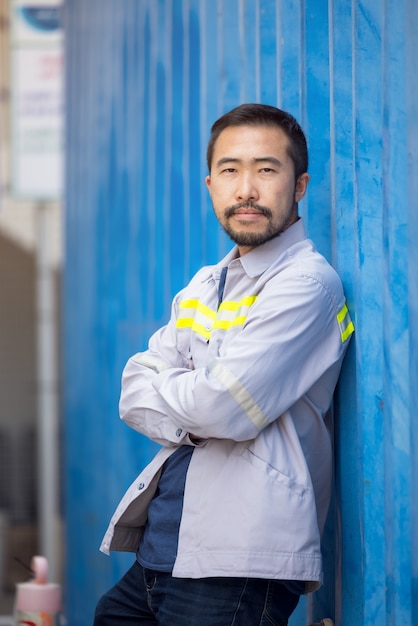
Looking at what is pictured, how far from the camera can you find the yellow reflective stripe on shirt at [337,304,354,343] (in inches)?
101

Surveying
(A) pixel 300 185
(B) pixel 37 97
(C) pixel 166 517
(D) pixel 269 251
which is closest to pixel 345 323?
(D) pixel 269 251

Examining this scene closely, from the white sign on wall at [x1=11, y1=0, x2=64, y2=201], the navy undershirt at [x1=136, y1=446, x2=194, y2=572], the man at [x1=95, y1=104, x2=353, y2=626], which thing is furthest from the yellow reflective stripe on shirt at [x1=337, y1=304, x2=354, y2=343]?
the white sign on wall at [x1=11, y1=0, x2=64, y2=201]

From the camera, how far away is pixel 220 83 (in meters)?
3.86

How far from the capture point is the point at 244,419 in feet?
7.84

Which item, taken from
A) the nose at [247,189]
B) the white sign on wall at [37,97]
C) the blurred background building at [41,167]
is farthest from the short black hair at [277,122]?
the white sign on wall at [37,97]

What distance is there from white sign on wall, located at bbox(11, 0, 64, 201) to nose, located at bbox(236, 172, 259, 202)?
7883 mm

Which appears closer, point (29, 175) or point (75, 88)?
point (75, 88)

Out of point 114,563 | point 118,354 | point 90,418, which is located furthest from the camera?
point 90,418

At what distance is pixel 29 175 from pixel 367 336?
27.2 ft

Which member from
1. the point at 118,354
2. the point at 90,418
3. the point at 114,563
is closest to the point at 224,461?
the point at 114,563

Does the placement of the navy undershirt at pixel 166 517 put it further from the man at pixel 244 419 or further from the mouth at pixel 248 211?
the mouth at pixel 248 211

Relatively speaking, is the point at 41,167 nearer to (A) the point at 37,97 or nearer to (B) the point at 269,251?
(A) the point at 37,97

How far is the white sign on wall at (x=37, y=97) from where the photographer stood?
10.4m

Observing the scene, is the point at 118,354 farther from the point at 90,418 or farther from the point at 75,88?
the point at 75,88
